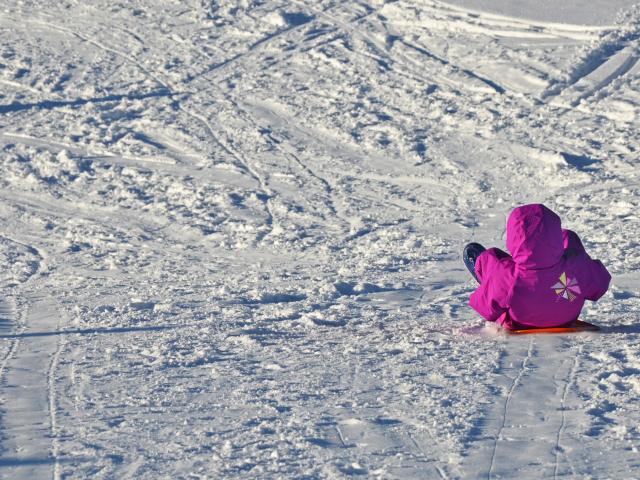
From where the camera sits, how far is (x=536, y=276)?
17.4 ft

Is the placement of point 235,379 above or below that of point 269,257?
above

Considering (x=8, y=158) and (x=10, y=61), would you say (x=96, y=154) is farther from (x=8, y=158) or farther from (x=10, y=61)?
(x=10, y=61)

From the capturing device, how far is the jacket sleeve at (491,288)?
17.6ft

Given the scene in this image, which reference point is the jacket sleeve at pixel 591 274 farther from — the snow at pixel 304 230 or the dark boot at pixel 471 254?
the dark boot at pixel 471 254

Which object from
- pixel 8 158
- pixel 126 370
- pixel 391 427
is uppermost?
pixel 391 427

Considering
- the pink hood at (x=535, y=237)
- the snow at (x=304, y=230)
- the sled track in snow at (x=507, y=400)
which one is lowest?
the snow at (x=304, y=230)

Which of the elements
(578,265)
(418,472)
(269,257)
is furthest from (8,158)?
(418,472)

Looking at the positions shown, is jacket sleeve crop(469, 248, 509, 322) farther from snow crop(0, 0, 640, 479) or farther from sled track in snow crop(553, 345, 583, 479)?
sled track in snow crop(553, 345, 583, 479)

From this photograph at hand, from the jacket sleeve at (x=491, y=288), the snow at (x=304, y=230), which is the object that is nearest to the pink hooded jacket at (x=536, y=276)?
the jacket sleeve at (x=491, y=288)

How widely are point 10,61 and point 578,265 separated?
849 cm

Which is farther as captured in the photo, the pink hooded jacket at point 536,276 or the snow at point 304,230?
the pink hooded jacket at point 536,276

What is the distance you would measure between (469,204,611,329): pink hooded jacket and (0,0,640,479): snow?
15 cm

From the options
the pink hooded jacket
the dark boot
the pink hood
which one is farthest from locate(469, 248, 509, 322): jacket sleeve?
the dark boot

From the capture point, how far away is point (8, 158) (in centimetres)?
1002
